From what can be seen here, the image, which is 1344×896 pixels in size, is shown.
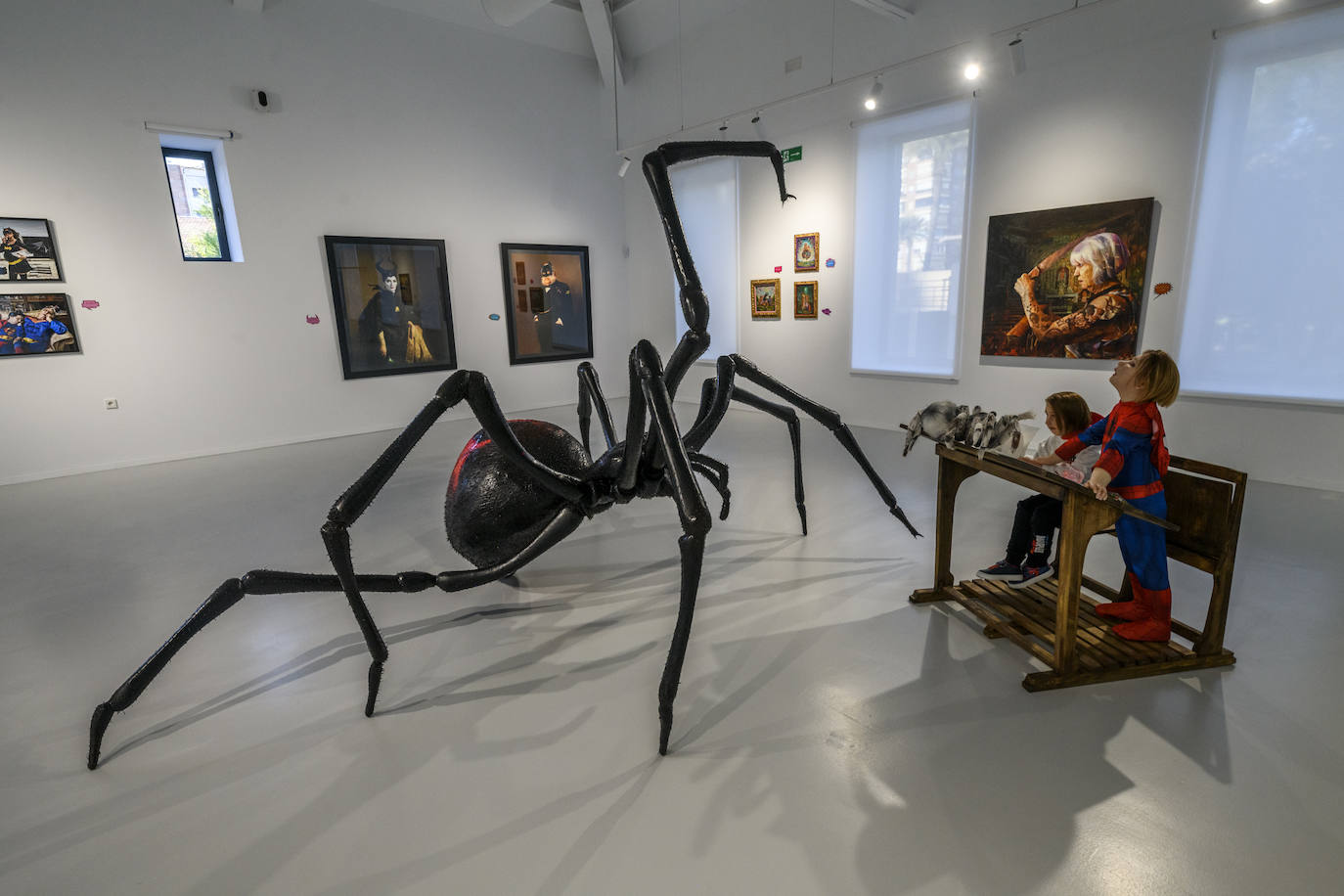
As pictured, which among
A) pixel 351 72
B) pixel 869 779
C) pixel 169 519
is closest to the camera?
pixel 869 779

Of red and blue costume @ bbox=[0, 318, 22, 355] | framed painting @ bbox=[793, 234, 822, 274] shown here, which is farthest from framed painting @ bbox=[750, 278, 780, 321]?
red and blue costume @ bbox=[0, 318, 22, 355]

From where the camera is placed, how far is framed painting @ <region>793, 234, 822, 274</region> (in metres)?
7.45

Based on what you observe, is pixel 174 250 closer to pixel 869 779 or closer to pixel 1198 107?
pixel 869 779

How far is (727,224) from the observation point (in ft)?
27.9

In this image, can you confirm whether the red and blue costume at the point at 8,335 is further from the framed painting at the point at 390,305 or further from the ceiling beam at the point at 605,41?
the ceiling beam at the point at 605,41

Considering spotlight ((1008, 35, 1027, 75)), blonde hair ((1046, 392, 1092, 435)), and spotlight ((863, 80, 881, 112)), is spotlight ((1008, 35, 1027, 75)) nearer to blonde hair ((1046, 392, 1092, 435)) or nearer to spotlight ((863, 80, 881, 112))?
spotlight ((863, 80, 881, 112))

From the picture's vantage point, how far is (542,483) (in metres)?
2.22

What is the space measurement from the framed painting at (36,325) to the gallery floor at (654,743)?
343 centimetres

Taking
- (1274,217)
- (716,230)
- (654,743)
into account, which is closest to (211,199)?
(716,230)

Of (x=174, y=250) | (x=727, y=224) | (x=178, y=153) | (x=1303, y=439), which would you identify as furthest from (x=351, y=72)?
(x=1303, y=439)

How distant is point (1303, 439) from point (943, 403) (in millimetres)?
4067

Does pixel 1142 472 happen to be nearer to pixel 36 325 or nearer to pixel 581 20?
pixel 36 325

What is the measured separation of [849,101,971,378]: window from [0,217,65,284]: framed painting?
7.78 meters

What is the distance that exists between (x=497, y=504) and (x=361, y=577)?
23.9 inches
